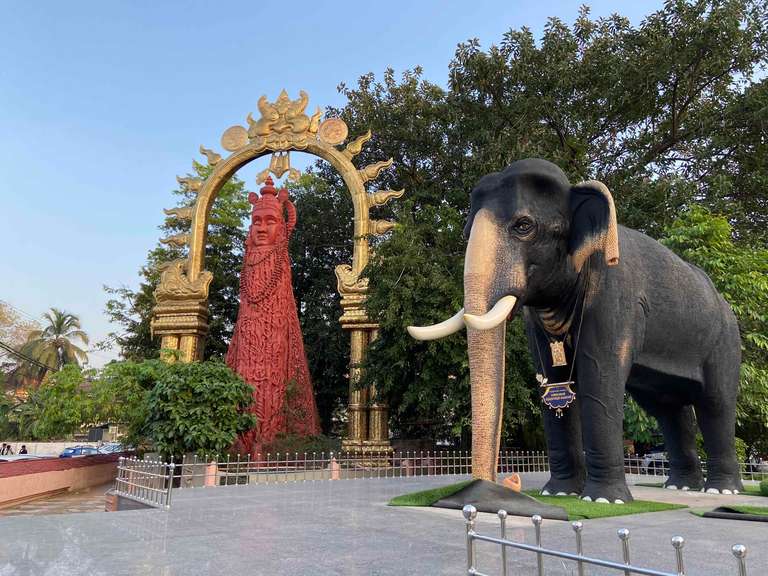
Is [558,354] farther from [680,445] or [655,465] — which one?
[655,465]

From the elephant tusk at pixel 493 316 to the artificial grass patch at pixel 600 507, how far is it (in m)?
1.36

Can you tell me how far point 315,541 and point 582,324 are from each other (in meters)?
2.70

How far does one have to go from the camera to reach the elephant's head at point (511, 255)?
4.04 metres

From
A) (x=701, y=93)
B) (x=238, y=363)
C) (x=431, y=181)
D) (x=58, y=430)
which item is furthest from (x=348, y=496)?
(x=701, y=93)

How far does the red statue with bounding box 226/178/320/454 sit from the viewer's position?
1223cm

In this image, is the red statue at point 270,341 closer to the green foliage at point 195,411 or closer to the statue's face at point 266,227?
the statue's face at point 266,227

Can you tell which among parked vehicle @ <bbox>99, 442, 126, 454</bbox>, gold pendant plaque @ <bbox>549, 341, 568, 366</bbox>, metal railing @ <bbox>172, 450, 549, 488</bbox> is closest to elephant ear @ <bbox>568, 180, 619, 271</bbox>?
gold pendant plaque @ <bbox>549, 341, 568, 366</bbox>

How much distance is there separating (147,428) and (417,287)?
18.5 feet

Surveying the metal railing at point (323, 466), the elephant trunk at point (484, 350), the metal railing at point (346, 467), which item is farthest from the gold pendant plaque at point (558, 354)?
the metal railing at point (323, 466)

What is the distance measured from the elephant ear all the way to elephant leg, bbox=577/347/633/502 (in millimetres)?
795

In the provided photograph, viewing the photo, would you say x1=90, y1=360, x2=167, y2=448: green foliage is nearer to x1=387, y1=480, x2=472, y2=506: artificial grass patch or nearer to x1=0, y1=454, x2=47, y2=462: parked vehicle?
x1=0, y1=454, x2=47, y2=462: parked vehicle

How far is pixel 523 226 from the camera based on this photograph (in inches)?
175

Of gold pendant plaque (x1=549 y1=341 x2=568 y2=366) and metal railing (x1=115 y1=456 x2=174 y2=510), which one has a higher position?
gold pendant plaque (x1=549 y1=341 x2=568 y2=366)

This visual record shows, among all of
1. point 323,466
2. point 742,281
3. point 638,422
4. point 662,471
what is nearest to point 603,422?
point 638,422
